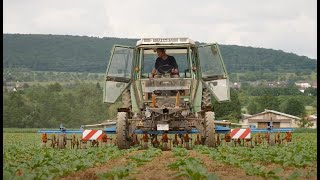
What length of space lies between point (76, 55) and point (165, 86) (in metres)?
161

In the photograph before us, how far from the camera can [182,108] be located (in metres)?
17.8

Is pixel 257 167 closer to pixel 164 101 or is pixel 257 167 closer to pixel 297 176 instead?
pixel 297 176

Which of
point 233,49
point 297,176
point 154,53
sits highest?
point 233,49

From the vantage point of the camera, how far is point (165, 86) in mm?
18422

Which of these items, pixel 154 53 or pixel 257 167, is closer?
pixel 257 167

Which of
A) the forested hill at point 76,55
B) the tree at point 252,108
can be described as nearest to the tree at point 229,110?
the tree at point 252,108

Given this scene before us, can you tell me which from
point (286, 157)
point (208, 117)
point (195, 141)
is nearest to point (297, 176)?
point (286, 157)

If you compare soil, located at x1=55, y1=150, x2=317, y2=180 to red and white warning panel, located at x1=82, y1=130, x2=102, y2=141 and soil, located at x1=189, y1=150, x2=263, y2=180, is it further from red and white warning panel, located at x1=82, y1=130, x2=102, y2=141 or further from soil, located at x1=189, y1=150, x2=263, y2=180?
red and white warning panel, located at x1=82, y1=130, x2=102, y2=141

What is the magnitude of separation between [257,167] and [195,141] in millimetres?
→ 9758

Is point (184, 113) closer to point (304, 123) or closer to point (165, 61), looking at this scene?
point (165, 61)

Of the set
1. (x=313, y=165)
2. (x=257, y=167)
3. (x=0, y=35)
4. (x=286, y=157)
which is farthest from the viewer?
(x=286, y=157)

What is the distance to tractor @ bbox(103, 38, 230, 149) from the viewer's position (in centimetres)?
1784

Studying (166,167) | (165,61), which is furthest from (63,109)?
(166,167)

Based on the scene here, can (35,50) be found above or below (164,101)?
above
